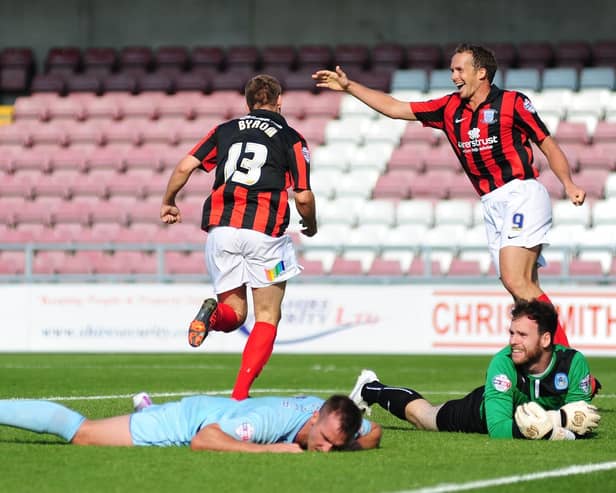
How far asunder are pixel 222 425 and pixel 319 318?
11650mm

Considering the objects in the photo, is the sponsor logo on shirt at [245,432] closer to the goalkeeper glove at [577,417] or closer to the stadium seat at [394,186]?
the goalkeeper glove at [577,417]

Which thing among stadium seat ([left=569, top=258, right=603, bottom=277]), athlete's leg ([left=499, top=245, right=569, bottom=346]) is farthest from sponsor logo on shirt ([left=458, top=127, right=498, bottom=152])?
stadium seat ([left=569, top=258, right=603, bottom=277])

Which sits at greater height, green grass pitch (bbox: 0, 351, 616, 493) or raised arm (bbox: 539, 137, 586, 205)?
raised arm (bbox: 539, 137, 586, 205)

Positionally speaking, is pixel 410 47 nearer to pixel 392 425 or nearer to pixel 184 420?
pixel 392 425

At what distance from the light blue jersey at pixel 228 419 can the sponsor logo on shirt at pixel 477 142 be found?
2.78 m

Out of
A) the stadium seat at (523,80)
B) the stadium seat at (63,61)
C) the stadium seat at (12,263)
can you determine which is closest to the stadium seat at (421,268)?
the stadium seat at (523,80)

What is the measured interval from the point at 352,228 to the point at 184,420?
1443 centimetres

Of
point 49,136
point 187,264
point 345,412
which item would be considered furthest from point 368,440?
point 49,136

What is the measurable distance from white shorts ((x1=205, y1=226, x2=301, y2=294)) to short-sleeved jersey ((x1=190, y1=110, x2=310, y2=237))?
6cm

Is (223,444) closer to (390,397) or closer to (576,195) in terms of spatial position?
(390,397)

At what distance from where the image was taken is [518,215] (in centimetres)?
852

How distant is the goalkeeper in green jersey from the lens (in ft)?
22.5

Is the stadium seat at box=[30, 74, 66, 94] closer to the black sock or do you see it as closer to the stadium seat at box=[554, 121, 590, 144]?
the stadium seat at box=[554, 121, 590, 144]

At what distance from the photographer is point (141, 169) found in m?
22.7
